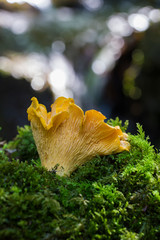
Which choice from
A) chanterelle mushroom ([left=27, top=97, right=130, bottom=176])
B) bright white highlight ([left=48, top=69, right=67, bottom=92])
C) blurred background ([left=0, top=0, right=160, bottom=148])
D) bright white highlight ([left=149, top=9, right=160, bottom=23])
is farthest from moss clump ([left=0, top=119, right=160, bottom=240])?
bright white highlight ([left=149, top=9, right=160, bottom=23])

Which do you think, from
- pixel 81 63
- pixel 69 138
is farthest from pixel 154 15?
pixel 69 138

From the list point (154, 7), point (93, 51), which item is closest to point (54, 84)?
point (93, 51)

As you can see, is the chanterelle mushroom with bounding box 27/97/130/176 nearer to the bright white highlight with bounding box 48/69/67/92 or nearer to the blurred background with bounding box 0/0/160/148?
the blurred background with bounding box 0/0/160/148

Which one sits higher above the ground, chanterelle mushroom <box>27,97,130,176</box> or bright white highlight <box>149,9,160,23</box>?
bright white highlight <box>149,9,160,23</box>

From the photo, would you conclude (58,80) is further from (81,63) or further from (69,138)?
(69,138)

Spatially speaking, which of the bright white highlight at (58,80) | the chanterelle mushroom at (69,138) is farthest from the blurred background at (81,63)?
the chanterelle mushroom at (69,138)

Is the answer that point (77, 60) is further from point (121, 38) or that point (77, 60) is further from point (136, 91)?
point (136, 91)
